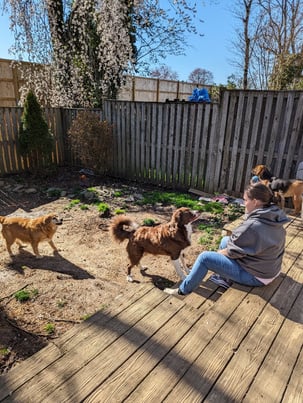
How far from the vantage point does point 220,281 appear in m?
2.52

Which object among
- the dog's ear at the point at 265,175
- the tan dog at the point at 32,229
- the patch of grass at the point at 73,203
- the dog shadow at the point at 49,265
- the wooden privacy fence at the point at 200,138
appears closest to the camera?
the dog shadow at the point at 49,265

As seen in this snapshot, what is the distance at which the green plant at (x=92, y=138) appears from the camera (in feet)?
23.5

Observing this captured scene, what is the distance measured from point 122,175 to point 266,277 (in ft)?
19.9

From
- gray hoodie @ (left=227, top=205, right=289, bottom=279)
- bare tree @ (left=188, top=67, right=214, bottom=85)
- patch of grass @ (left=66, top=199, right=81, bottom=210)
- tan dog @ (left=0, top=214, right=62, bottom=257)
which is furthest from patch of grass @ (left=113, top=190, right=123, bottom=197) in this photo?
bare tree @ (left=188, top=67, right=214, bottom=85)

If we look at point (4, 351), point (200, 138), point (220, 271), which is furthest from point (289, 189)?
point (4, 351)

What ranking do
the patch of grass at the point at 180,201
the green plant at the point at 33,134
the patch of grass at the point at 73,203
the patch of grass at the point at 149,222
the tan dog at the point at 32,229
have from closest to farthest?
the tan dog at the point at 32,229, the patch of grass at the point at 149,222, the patch of grass at the point at 180,201, the patch of grass at the point at 73,203, the green plant at the point at 33,134

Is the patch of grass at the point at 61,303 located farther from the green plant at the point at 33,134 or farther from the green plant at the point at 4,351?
the green plant at the point at 33,134

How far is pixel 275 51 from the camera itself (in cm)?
1223

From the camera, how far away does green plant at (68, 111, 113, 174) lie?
717 centimetres

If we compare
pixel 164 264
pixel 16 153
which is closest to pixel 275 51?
pixel 16 153

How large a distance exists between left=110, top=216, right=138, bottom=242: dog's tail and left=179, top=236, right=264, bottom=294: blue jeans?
1009 millimetres

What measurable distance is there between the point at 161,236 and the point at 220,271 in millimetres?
837

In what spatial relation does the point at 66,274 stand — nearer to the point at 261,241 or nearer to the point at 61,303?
the point at 61,303

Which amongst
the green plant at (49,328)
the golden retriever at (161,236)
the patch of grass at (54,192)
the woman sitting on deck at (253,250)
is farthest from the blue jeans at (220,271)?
the patch of grass at (54,192)
